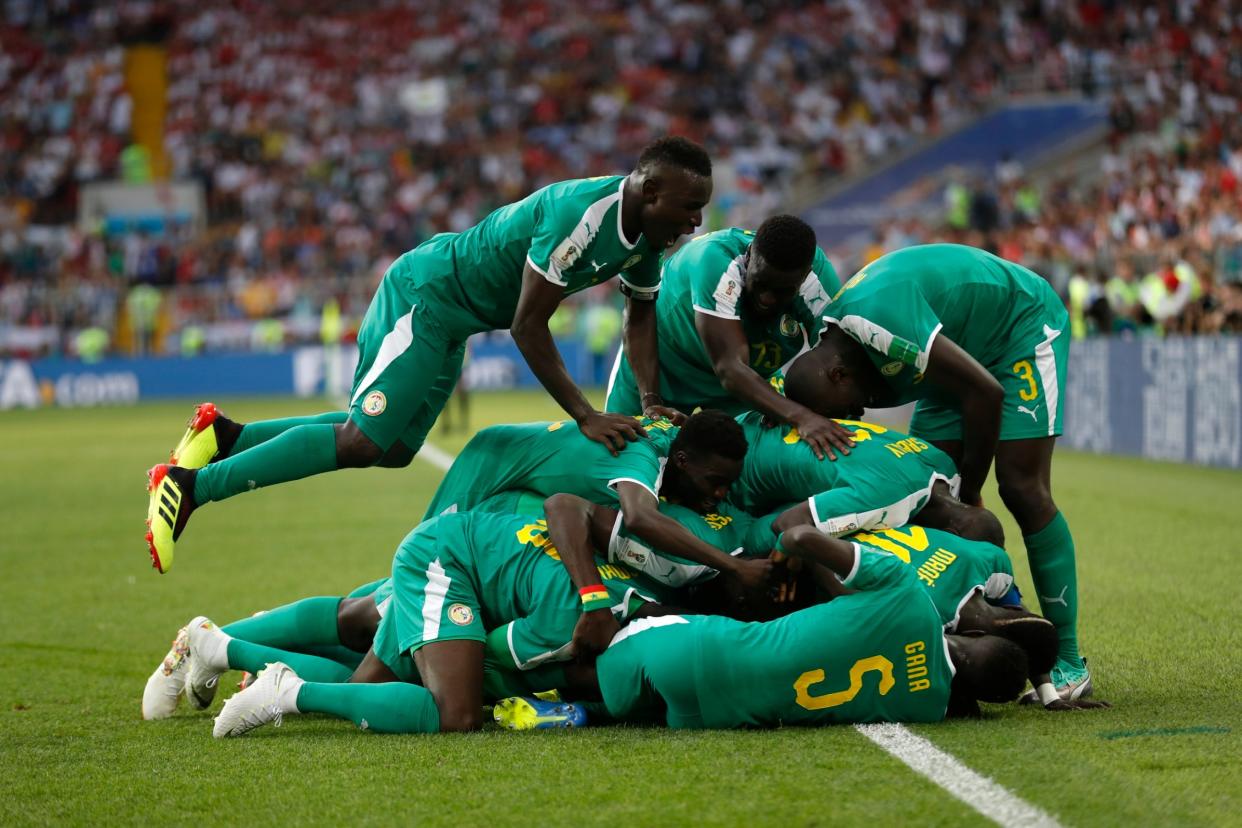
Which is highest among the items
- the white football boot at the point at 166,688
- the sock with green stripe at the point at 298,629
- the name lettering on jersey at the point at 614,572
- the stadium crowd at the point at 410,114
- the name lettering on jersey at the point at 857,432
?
the stadium crowd at the point at 410,114

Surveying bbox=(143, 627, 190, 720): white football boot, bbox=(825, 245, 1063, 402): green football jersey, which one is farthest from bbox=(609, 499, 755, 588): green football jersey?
bbox=(143, 627, 190, 720): white football boot

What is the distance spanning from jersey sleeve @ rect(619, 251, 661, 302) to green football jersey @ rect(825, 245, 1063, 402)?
0.94 m

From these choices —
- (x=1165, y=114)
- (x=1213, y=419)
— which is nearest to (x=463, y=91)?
(x=1165, y=114)

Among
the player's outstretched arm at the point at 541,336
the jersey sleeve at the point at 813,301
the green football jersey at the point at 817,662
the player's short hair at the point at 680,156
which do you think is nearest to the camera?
the green football jersey at the point at 817,662

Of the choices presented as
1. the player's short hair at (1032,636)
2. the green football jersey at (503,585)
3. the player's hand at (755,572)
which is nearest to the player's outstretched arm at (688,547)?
the player's hand at (755,572)

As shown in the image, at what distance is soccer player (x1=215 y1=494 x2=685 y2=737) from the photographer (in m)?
5.36

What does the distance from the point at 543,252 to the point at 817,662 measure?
88.3 inches

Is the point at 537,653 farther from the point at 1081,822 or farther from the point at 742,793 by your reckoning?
the point at 1081,822

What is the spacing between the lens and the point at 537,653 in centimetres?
544

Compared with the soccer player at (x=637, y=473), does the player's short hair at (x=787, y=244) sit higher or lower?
higher

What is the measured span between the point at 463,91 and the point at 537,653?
35.8 meters

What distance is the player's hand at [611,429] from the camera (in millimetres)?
5957

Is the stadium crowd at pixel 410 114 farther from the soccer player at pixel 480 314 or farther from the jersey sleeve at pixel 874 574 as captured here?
the jersey sleeve at pixel 874 574

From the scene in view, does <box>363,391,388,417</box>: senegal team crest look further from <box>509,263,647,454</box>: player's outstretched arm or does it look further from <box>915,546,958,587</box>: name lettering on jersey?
<box>915,546,958,587</box>: name lettering on jersey
